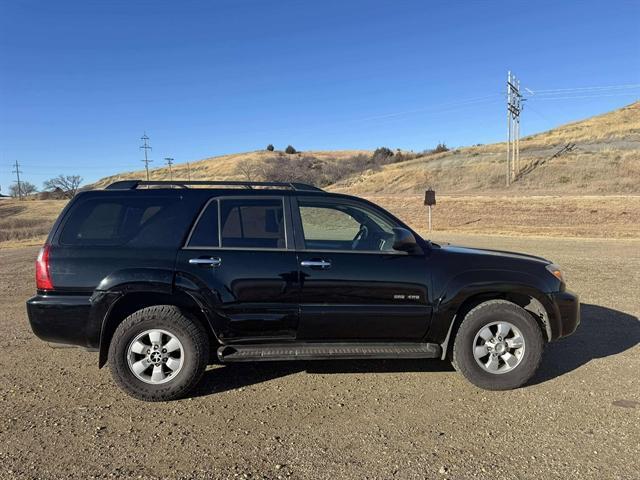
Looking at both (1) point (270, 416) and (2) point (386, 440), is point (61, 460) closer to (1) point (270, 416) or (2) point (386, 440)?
(1) point (270, 416)

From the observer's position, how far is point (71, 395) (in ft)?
13.5

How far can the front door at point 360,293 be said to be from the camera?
13.4 ft

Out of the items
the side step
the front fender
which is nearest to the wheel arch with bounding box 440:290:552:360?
the front fender

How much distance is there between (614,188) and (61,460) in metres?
44.8

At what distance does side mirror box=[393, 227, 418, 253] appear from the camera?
4.18 meters

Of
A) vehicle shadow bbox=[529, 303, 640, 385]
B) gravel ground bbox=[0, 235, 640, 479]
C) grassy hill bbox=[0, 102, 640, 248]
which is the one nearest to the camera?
gravel ground bbox=[0, 235, 640, 479]

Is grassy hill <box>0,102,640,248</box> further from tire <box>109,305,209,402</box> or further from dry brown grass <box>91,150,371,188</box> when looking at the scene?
dry brown grass <box>91,150,371,188</box>

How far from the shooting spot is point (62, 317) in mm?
3918

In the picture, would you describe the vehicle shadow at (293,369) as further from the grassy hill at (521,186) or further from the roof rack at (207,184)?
the grassy hill at (521,186)

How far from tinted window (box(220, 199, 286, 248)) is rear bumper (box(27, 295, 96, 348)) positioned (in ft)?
4.08

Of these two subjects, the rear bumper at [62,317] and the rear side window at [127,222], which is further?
the rear side window at [127,222]

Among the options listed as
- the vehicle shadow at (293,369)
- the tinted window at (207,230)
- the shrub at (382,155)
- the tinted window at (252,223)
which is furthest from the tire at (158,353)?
the shrub at (382,155)

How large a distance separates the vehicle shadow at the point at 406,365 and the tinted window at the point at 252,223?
127 centimetres

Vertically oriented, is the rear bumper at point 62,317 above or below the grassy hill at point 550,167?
below
